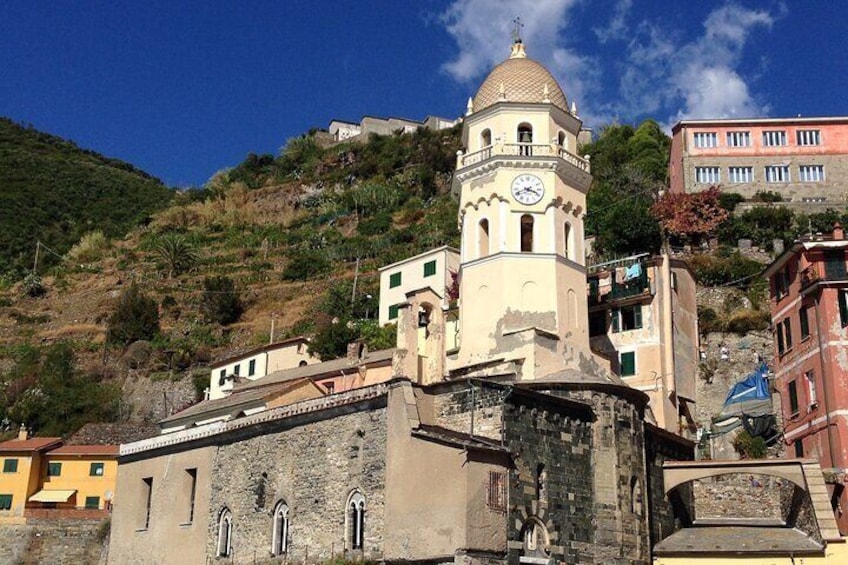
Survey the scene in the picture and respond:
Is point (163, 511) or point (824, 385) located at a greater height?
point (824, 385)

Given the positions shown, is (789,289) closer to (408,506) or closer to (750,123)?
(408,506)

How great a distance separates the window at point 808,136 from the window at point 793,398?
30428 millimetres

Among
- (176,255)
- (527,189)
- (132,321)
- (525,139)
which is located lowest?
(527,189)

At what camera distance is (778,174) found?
2530 inches

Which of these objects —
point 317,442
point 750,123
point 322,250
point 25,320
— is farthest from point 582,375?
point 25,320

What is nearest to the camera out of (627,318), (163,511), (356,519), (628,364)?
(356,519)

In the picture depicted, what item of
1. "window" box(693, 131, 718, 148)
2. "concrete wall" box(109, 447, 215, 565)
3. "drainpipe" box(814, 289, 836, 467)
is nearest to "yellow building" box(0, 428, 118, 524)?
"concrete wall" box(109, 447, 215, 565)

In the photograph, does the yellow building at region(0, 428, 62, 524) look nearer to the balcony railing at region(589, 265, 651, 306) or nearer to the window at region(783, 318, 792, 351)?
the balcony railing at region(589, 265, 651, 306)

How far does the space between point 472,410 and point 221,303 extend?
46595mm

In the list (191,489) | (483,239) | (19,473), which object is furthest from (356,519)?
(19,473)

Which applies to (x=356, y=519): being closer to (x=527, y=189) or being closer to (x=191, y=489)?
(x=191, y=489)

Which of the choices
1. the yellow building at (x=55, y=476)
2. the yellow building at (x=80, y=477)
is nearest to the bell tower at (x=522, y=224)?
the yellow building at (x=55, y=476)

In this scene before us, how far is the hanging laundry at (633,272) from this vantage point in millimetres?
44062

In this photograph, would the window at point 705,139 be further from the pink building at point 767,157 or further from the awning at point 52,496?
the awning at point 52,496
